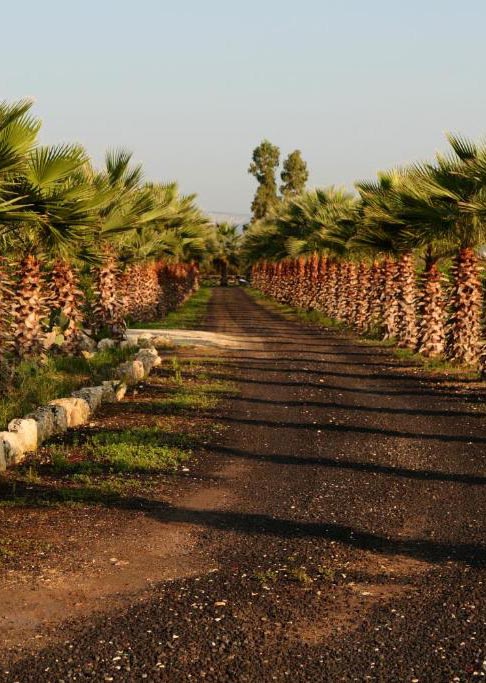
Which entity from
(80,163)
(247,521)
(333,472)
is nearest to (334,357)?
(80,163)

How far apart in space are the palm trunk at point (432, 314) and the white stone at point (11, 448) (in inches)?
502

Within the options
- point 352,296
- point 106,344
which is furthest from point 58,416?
point 352,296

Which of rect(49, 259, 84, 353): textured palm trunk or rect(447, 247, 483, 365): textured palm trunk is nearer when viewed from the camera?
rect(447, 247, 483, 365): textured palm trunk

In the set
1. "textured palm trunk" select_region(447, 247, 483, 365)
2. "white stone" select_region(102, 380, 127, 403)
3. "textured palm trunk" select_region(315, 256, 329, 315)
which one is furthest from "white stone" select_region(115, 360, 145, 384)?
"textured palm trunk" select_region(315, 256, 329, 315)

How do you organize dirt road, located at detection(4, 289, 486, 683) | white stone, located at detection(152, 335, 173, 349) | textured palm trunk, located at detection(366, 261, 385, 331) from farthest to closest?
1. textured palm trunk, located at detection(366, 261, 385, 331)
2. white stone, located at detection(152, 335, 173, 349)
3. dirt road, located at detection(4, 289, 486, 683)

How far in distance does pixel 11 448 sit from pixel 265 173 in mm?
70683

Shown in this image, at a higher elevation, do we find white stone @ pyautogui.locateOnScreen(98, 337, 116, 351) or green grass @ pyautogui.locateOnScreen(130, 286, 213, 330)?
green grass @ pyautogui.locateOnScreen(130, 286, 213, 330)

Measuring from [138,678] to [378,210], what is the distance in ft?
53.7

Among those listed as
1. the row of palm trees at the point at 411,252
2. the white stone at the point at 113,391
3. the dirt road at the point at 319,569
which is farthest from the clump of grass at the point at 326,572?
the row of palm trees at the point at 411,252

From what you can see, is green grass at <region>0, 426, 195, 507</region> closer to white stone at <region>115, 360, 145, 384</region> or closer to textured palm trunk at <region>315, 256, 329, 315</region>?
white stone at <region>115, 360, 145, 384</region>

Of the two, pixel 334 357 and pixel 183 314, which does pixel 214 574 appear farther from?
pixel 183 314

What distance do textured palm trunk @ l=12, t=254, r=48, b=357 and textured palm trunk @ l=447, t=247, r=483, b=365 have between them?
8832mm

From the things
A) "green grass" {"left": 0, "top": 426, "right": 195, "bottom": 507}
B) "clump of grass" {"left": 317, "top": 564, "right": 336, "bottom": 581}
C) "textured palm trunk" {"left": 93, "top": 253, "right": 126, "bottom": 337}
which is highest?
"textured palm trunk" {"left": 93, "top": 253, "right": 126, "bottom": 337}

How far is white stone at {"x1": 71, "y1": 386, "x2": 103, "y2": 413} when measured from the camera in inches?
492
